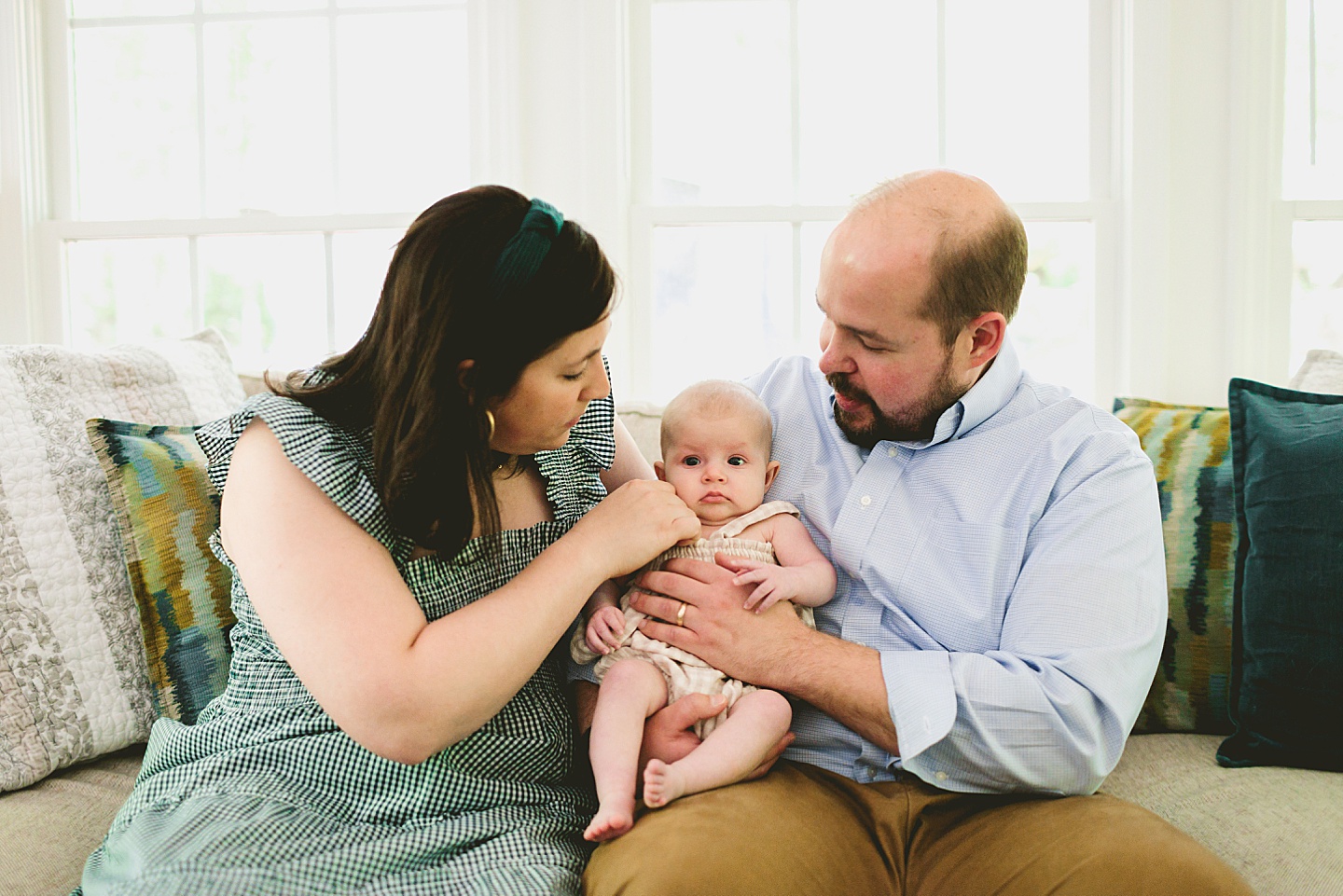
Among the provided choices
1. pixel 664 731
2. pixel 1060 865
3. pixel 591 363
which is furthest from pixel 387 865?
pixel 1060 865

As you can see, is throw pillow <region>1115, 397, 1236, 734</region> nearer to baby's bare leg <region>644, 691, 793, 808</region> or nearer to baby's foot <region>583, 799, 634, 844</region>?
baby's bare leg <region>644, 691, 793, 808</region>

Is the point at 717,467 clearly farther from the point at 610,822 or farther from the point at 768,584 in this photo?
the point at 610,822

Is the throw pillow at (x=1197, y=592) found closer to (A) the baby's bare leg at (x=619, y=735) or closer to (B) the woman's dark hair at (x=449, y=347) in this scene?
(A) the baby's bare leg at (x=619, y=735)

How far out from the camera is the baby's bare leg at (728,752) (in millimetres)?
1268

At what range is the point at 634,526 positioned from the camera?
4.42ft

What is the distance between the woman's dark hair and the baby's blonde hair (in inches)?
14.9

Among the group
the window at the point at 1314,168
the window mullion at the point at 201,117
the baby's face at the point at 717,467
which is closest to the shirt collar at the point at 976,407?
the baby's face at the point at 717,467

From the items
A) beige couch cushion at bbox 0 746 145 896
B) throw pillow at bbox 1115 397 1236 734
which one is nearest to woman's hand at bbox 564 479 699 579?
beige couch cushion at bbox 0 746 145 896

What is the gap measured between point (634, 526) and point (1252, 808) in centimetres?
98

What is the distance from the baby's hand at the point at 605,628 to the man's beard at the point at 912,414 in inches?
20.6

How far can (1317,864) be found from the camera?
130 centimetres

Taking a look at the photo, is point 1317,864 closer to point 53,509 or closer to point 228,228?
point 53,509

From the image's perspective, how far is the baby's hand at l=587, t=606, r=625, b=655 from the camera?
143cm

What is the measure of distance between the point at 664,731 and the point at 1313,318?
2.05 meters
